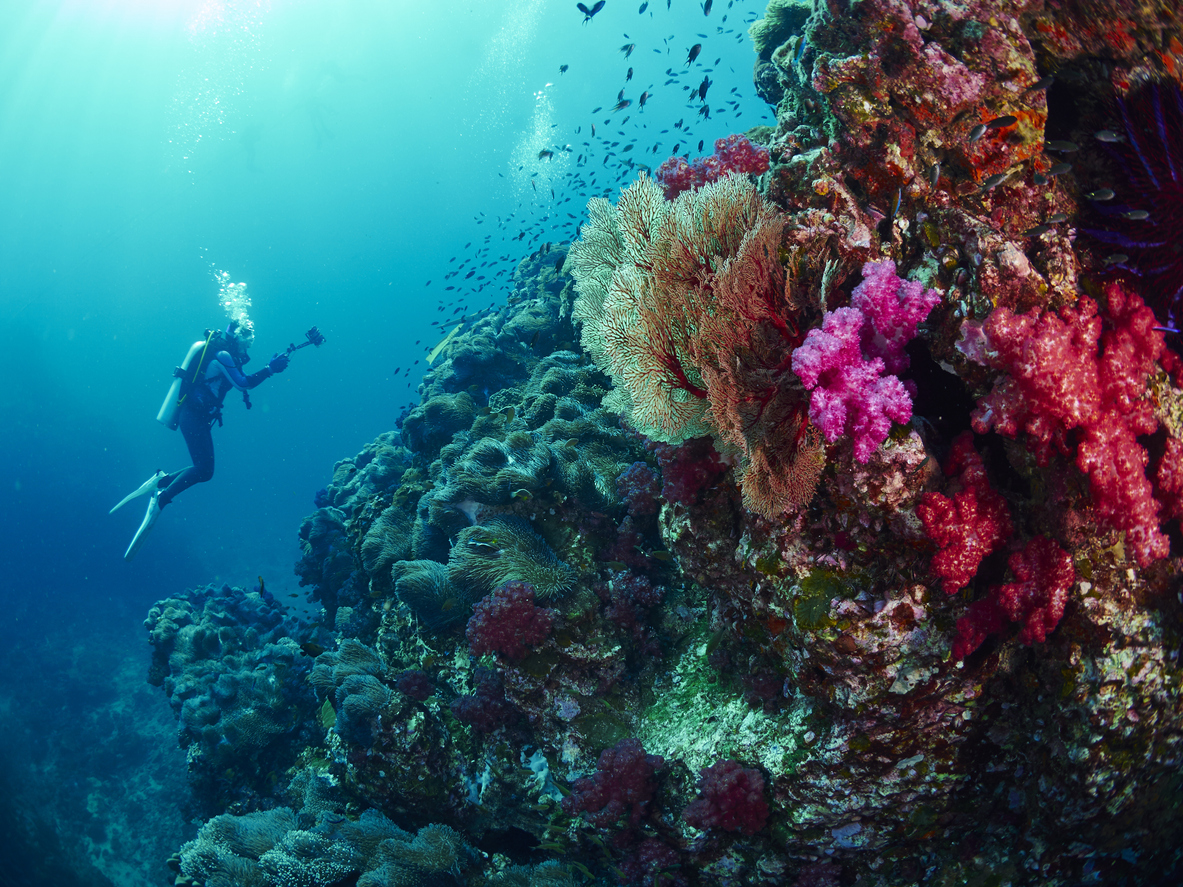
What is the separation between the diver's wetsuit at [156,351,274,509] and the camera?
14.7 metres

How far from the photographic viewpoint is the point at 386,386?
107 metres

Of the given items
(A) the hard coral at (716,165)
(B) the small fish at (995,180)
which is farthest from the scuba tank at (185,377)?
(B) the small fish at (995,180)

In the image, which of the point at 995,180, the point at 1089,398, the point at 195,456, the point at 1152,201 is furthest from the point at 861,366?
the point at 195,456

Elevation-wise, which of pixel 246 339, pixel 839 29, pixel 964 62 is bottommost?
pixel 964 62

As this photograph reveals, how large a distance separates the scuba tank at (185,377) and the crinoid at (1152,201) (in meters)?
17.7

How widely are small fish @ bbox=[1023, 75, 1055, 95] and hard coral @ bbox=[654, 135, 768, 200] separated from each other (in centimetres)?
218

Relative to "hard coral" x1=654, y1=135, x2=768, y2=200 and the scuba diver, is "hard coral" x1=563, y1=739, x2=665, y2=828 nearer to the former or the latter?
"hard coral" x1=654, y1=135, x2=768, y2=200

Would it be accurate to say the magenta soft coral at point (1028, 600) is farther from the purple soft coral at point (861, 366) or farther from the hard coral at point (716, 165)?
the hard coral at point (716, 165)

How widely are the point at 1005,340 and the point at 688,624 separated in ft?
12.9

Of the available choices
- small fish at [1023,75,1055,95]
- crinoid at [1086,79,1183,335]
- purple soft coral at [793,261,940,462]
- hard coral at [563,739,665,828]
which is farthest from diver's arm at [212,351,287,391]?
crinoid at [1086,79,1183,335]

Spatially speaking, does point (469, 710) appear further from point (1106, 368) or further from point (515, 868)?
point (1106, 368)

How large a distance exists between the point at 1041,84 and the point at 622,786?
5.51m

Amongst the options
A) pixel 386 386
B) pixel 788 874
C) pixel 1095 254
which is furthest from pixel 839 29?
pixel 386 386

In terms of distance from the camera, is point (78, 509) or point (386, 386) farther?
point (386, 386)
